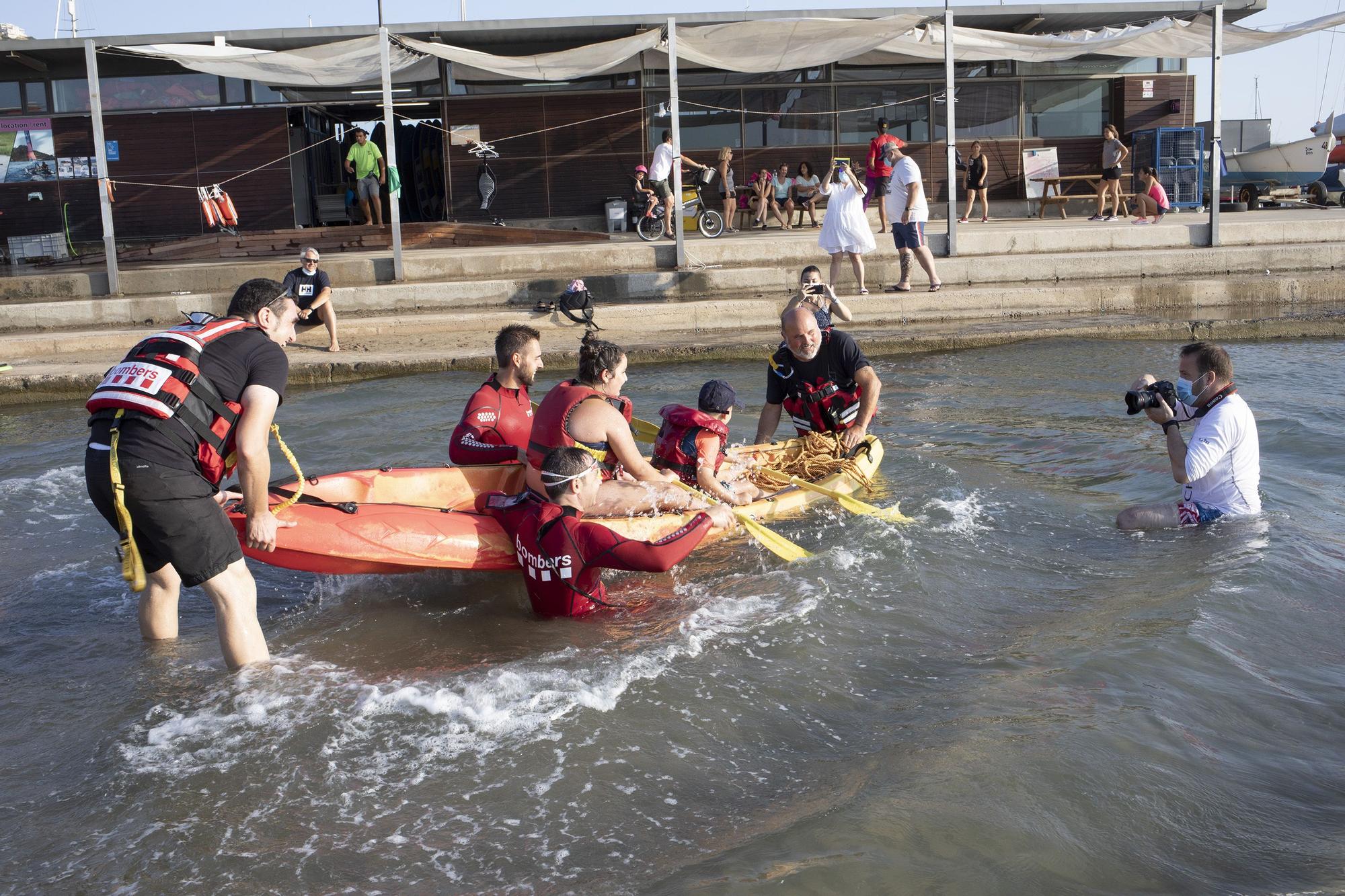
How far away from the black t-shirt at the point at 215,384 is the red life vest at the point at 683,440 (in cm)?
249

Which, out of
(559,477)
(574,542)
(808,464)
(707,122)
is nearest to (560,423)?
(559,477)

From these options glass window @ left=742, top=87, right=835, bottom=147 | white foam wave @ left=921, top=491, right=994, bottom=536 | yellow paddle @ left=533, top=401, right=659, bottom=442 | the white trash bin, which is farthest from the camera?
glass window @ left=742, top=87, right=835, bottom=147

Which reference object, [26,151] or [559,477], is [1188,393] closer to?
[559,477]

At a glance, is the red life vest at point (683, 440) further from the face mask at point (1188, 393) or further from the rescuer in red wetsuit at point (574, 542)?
the face mask at point (1188, 393)

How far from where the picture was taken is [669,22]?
1353 centimetres

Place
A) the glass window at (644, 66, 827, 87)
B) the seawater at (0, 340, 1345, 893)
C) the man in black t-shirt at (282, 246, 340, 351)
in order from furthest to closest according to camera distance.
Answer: the glass window at (644, 66, 827, 87), the man in black t-shirt at (282, 246, 340, 351), the seawater at (0, 340, 1345, 893)

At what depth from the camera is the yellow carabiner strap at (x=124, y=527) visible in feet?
13.8

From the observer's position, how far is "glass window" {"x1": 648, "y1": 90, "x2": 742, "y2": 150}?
17.8 metres

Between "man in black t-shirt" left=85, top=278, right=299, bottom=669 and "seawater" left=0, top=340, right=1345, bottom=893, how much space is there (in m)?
0.58

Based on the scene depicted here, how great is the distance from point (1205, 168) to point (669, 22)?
1070 cm

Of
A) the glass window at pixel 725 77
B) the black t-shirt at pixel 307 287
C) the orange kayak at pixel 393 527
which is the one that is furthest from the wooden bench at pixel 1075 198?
the orange kayak at pixel 393 527

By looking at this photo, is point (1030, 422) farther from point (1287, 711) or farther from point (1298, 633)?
point (1287, 711)

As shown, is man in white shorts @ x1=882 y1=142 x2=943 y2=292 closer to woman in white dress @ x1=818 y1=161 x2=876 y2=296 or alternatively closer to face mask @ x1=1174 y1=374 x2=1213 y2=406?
woman in white dress @ x1=818 y1=161 x2=876 y2=296

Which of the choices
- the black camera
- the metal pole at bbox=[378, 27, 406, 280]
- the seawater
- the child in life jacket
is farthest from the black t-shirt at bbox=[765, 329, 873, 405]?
the metal pole at bbox=[378, 27, 406, 280]
